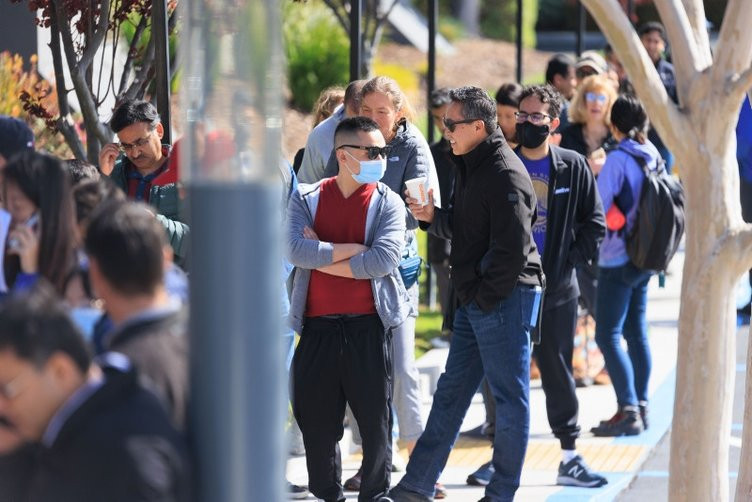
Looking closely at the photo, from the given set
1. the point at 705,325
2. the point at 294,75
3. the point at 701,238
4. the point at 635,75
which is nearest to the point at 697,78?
the point at 635,75

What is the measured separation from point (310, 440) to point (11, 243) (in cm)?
242

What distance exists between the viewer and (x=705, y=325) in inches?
190

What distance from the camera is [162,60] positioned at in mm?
6477

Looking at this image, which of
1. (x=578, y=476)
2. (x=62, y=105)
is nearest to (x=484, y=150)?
(x=578, y=476)

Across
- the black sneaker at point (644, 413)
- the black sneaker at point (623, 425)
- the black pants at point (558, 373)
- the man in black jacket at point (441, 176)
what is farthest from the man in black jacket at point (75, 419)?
the black sneaker at point (644, 413)

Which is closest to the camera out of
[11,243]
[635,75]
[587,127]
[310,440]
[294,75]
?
[11,243]

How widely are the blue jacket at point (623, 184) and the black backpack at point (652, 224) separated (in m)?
0.03

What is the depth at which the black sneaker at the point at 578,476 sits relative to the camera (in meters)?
7.00

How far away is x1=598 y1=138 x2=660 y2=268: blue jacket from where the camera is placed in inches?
314

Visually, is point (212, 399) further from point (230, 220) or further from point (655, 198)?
point (655, 198)

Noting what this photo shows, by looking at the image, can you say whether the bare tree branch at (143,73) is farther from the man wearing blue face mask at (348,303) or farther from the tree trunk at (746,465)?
the tree trunk at (746,465)

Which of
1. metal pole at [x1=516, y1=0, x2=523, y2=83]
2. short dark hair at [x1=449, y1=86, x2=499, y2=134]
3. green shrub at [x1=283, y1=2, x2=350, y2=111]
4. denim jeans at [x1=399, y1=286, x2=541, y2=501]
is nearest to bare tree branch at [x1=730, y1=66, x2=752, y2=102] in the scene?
short dark hair at [x1=449, y1=86, x2=499, y2=134]

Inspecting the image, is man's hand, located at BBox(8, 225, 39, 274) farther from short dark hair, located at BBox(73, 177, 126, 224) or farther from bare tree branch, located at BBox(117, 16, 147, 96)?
bare tree branch, located at BBox(117, 16, 147, 96)

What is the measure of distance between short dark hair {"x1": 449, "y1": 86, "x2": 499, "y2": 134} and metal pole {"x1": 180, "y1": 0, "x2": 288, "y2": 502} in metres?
3.31
